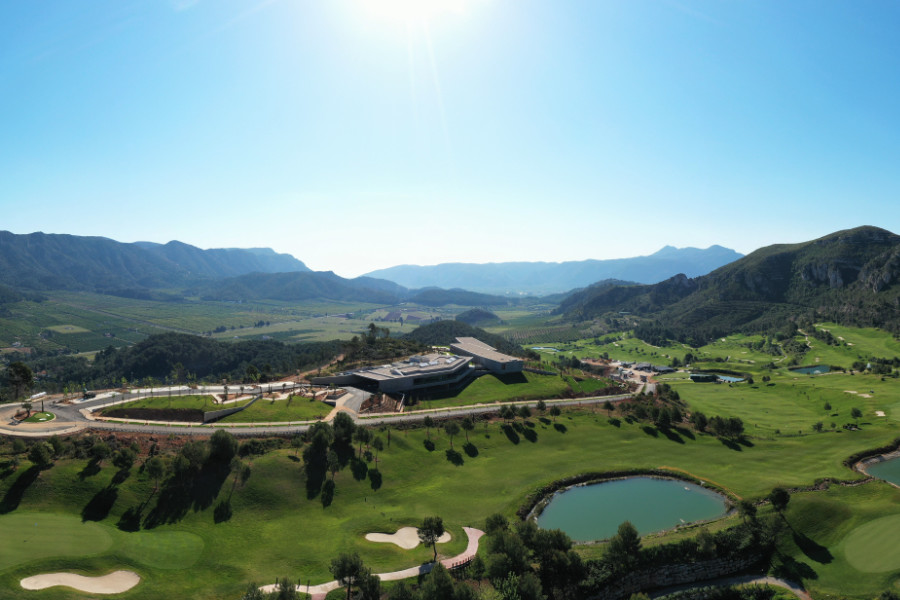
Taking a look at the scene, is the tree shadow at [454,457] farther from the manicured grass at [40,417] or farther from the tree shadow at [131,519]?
the manicured grass at [40,417]

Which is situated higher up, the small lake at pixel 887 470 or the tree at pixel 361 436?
the tree at pixel 361 436

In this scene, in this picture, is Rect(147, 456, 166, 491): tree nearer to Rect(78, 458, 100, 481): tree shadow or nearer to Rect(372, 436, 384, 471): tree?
Rect(78, 458, 100, 481): tree shadow

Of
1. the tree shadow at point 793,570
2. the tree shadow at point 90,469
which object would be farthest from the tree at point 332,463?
the tree shadow at point 793,570

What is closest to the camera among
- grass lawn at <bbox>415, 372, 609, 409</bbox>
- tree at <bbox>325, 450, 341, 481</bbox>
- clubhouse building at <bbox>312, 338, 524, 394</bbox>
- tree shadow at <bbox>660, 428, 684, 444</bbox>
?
tree at <bbox>325, 450, 341, 481</bbox>

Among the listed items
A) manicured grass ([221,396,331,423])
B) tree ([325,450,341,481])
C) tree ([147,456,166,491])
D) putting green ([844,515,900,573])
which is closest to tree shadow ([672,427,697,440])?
putting green ([844,515,900,573])

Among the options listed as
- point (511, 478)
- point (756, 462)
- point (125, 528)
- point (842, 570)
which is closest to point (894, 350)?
point (756, 462)

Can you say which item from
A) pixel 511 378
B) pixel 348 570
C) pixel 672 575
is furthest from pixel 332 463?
pixel 511 378

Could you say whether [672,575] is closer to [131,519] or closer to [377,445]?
[377,445]
